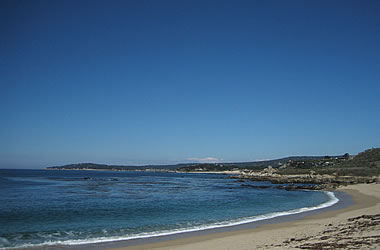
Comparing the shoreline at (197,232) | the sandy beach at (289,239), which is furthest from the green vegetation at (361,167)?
the sandy beach at (289,239)

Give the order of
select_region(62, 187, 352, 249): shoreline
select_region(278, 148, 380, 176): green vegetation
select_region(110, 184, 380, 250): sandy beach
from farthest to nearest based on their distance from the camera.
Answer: select_region(278, 148, 380, 176): green vegetation → select_region(62, 187, 352, 249): shoreline → select_region(110, 184, 380, 250): sandy beach

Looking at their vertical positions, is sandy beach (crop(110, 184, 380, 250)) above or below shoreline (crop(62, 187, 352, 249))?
above

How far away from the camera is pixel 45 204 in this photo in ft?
90.9

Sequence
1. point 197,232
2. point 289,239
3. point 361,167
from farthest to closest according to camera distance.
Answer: point 361,167
point 197,232
point 289,239

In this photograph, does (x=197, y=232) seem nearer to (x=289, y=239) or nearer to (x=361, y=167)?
(x=289, y=239)

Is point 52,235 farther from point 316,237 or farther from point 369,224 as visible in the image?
point 369,224

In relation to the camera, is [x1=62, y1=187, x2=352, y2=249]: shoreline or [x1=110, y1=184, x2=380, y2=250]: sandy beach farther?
[x1=62, y1=187, x2=352, y2=249]: shoreline

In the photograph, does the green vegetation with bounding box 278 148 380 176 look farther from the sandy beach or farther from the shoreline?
the sandy beach

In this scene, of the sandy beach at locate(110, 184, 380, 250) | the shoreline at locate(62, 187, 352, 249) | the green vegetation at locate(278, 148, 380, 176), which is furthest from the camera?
the green vegetation at locate(278, 148, 380, 176)

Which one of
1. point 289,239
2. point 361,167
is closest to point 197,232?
point 289,239

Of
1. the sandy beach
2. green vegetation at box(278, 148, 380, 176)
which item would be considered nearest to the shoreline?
the sandy beach

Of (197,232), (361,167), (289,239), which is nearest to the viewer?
(289,239)

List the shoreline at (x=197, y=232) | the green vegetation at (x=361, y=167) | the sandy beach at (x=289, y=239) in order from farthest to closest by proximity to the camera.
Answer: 1. the green vegetation at (x=361, y=167)
2. the shoreline at (x=197, y=232)
3. the sandy beach at (x=289, y=239)

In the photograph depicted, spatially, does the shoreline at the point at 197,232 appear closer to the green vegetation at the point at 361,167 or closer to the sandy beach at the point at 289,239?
the sandy beach at the point at 289,239
